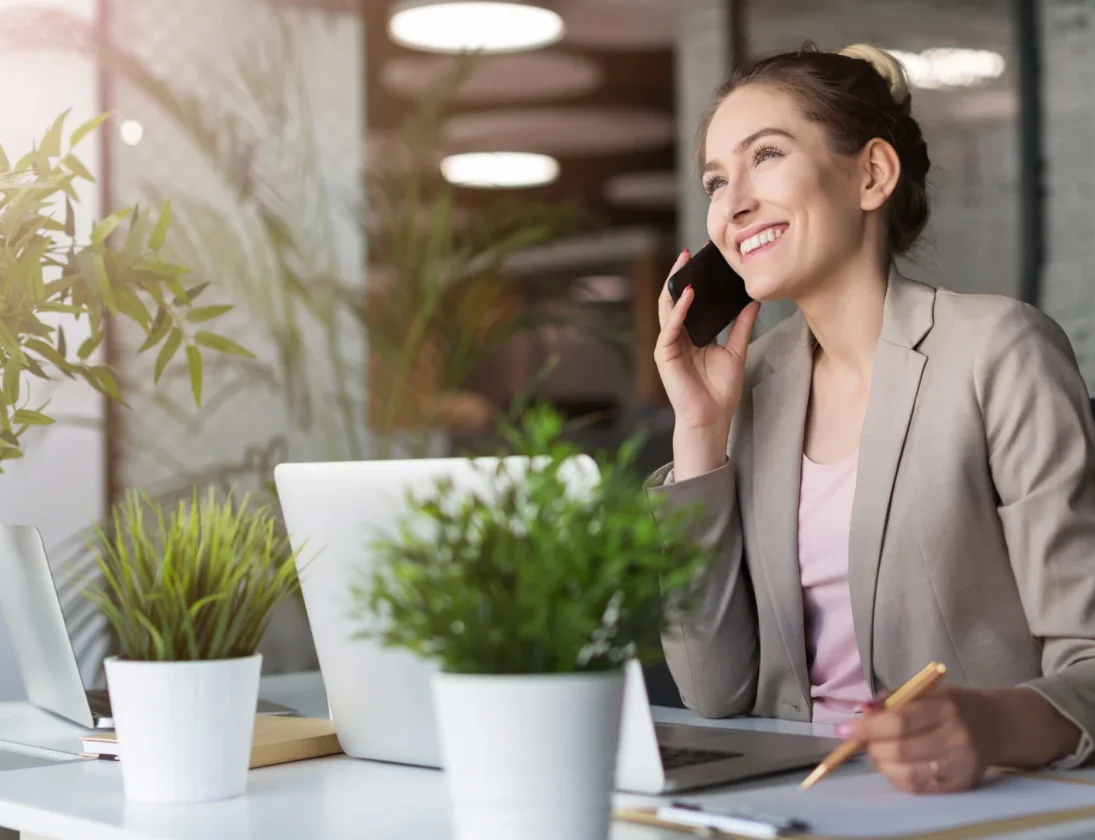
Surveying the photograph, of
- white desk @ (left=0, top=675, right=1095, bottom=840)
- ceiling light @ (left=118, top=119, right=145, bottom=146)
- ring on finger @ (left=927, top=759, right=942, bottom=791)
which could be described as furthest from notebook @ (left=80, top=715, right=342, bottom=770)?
ceiling light @ (left=118, top=119, right=145, bottom=146)

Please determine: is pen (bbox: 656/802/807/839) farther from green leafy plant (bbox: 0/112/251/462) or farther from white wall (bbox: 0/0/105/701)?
white wall (bbox: 0/0/105/701)

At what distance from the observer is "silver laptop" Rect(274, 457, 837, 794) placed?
1.16m

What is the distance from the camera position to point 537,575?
78 centimetres

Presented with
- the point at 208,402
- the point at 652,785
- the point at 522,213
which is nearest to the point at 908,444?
the point at 652,785

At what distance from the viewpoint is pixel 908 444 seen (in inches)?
67.2

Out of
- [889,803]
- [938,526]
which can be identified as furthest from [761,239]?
[889,803]

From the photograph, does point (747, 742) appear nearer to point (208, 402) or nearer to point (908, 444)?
point (908, 444)

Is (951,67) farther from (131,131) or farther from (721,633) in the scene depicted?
(721,633)

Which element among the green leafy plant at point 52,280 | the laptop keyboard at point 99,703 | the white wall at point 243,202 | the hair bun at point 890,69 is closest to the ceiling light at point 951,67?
the white wall at point 243,202

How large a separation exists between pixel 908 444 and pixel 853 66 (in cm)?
58

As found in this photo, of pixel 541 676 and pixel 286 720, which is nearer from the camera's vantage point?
pixel 541 676

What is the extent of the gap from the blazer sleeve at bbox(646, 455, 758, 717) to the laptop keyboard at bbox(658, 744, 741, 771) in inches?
18.5

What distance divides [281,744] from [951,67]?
11.0 ft

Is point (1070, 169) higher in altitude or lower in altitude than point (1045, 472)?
higher
